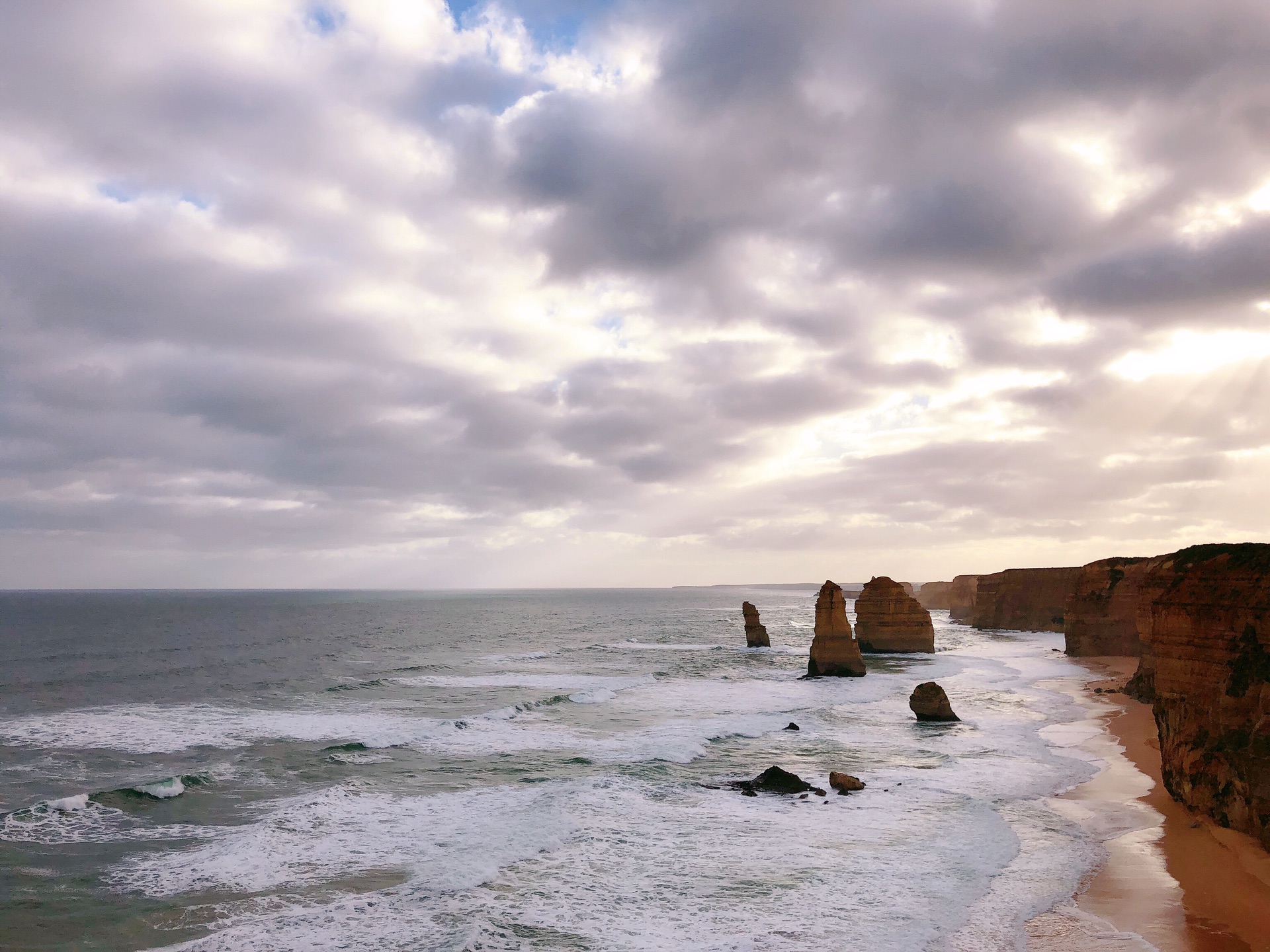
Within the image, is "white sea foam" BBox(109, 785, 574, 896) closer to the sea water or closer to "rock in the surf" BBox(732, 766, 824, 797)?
the sea water

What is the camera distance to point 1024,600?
83438 millimetres

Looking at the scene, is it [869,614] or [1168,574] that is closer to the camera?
[1168,574]

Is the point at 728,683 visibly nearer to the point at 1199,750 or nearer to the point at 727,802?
the point at 727,802

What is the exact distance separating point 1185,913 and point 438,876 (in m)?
13.4

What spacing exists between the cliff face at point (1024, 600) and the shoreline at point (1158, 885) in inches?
2622

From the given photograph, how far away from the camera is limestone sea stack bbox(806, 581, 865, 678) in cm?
4703

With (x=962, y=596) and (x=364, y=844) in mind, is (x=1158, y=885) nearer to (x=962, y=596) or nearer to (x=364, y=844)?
(x=364, y=844)

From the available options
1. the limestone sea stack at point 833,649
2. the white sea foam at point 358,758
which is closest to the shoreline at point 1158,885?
the white sea foam at point 358,758

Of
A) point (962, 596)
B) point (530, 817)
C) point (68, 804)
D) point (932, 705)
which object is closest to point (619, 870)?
point (530, 817)

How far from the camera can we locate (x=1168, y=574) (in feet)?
61.2

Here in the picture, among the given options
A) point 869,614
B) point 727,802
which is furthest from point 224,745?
point 869,614

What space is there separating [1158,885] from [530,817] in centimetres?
1341

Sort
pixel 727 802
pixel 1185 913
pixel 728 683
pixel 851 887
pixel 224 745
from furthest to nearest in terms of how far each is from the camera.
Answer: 1. pixel 728 683
2. pixel 224 745
3. pixel 727 802
4. pixel 851 887
5. pixel 1185 913

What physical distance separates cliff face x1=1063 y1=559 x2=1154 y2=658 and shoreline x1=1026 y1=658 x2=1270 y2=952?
1495 inches
